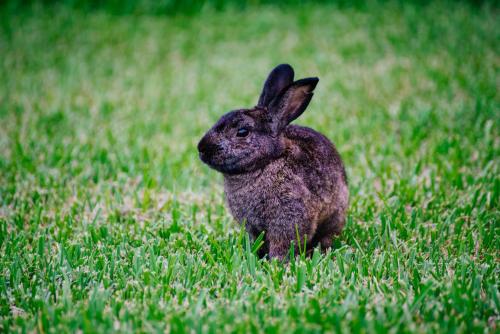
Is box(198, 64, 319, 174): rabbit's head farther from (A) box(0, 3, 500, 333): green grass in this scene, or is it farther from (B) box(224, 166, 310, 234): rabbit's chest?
(A) box(0, 3, 500, 333): green grass

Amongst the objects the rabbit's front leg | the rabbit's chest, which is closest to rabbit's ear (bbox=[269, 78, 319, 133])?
the rabbit's chest

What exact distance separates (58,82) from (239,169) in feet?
16.6

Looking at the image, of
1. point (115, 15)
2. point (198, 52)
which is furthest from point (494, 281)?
point (115, 15)

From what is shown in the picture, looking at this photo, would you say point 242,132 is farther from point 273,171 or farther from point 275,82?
point 275,82

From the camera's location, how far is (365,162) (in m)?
4.66

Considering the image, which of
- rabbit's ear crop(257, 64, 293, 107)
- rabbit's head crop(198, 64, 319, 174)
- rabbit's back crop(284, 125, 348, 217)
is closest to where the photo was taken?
rabbit's head crop(198, 64, 319, 174)

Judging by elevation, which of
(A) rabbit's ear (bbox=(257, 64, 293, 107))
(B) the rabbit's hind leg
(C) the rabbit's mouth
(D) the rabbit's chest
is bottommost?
(B) the rabbit's hind leg

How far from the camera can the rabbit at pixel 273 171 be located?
292cm

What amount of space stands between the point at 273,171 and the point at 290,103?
1.31 feet

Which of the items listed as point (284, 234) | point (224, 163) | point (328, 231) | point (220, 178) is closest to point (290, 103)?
point (224, 163)

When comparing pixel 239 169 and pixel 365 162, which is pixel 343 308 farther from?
pixel 365 162

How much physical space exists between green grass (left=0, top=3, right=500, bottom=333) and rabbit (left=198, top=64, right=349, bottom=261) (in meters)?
0.18

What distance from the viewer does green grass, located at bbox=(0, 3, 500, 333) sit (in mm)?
2475

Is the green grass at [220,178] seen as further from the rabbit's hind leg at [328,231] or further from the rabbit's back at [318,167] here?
the rabbit's back at [318,167]
